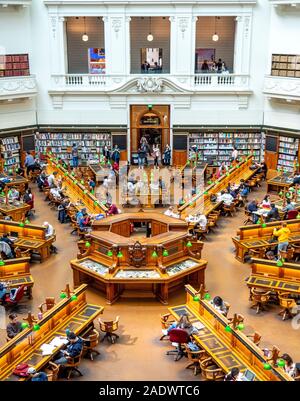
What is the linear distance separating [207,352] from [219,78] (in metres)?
15.4

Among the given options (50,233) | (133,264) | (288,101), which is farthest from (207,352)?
(288,101)

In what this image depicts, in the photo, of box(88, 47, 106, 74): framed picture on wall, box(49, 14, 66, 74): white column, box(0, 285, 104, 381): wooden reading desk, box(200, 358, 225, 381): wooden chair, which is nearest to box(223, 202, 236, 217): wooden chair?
box(0, 285, 104, 381): wooden reading desk

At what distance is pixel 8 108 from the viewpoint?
71.6ft

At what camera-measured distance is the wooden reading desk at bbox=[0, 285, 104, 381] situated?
8.66 meters

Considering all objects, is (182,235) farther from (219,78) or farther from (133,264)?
(219,78)

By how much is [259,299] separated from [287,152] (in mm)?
11627

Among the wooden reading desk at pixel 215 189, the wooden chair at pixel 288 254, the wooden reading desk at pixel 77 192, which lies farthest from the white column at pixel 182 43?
the wooden chair at pixel 288 254

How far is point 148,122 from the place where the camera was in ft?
76.0

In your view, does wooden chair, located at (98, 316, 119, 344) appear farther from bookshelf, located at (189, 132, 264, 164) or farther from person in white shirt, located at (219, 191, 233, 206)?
bookshelf, located at (189, 132, 264, 164)

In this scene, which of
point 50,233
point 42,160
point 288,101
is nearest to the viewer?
point 50,233

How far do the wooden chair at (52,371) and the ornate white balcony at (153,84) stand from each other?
15.2 meters

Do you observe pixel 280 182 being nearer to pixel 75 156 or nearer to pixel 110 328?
pixel 75 156

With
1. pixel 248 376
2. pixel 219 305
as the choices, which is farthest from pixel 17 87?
pixel 248 376

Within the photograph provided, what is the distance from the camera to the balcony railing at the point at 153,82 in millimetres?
22062
